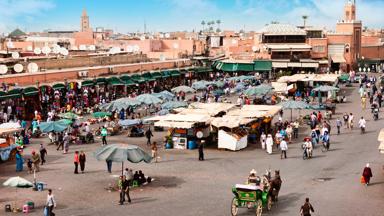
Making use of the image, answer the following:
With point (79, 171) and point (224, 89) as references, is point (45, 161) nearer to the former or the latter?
point (79, 171)

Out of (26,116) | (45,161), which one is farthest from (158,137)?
(26,116)

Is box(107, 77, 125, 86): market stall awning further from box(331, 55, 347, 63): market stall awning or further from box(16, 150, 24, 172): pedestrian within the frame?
box(331, 55, 347, 63): market stall awning

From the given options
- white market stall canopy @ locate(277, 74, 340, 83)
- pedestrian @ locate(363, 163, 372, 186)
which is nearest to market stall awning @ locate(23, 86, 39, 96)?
white market stall canopy @ locate(277, 74, 340, 83)

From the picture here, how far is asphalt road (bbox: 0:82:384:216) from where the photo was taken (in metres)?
16.8

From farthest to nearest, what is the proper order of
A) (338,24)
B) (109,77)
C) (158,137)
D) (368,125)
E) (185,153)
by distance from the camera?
(338,24)
(109,77)
(368,125)
(158,137)
(185,153)

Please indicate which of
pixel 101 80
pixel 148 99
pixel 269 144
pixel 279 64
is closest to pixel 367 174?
pixel 269 144

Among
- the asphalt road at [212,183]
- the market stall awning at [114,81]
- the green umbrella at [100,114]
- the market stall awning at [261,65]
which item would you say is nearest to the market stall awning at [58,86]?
the green umbrella at [100,114]

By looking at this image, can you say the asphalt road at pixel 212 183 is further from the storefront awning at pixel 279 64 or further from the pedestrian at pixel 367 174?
the storefront awning at pixel 279 64

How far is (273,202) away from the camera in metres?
17.2

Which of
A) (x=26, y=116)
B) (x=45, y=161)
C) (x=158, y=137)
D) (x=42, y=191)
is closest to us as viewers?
(x=42, y=191)

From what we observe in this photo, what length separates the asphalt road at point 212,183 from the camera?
1680 centimetres

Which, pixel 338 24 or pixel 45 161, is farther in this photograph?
pixel 338 24

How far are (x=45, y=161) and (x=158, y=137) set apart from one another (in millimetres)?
7428

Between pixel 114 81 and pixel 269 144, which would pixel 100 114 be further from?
pixel 114 81
